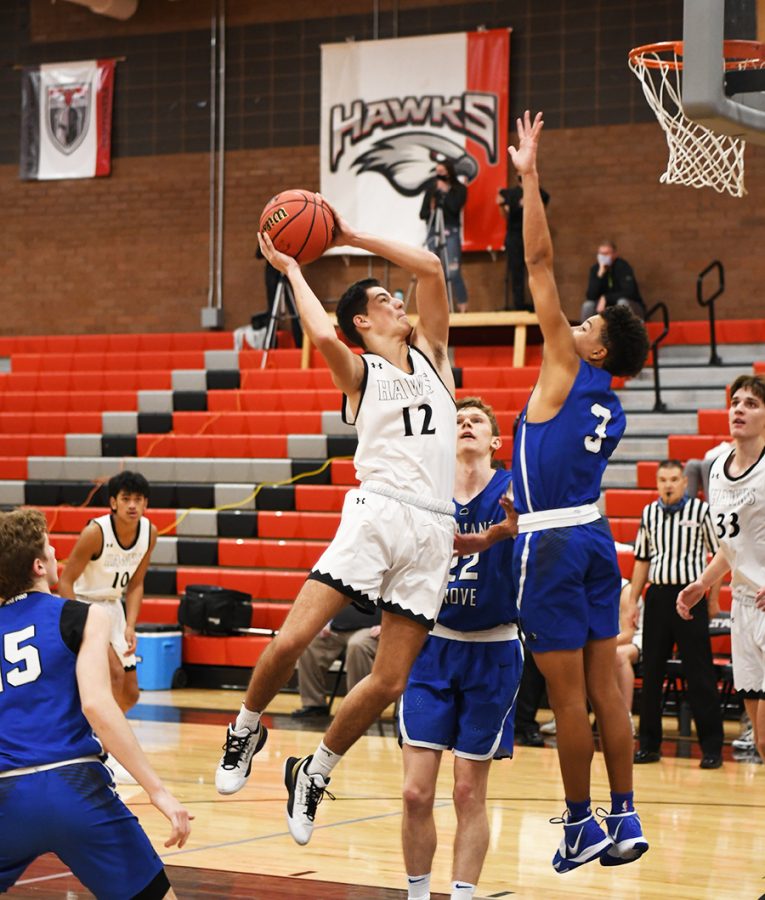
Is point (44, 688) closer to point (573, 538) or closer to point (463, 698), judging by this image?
point (463, 698)

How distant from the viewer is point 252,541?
12.5 metres

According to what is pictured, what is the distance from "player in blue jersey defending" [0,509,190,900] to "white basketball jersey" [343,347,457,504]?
137 centimetres

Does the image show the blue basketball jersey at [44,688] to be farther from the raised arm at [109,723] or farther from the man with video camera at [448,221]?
the man with video camera at [448,221]

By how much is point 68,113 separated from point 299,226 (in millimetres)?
14106

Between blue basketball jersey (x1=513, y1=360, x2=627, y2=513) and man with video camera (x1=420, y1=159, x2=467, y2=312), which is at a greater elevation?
man with video camera (x1=420, y1=159, x2=467, y2=312)

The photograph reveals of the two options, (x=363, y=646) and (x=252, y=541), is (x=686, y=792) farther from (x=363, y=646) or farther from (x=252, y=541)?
(x=252, y=541)

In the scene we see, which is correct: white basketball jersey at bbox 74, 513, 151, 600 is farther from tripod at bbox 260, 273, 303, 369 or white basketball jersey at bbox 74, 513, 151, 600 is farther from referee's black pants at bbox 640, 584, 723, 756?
tripod at bbox 260, 273, 303, 369

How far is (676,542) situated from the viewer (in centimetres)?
873

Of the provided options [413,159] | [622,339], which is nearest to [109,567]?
[622,339]

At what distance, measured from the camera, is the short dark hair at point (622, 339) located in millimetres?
4719

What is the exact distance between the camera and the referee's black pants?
854 cm

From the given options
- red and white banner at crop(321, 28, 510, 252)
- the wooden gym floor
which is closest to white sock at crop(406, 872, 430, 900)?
the wooden gym floor

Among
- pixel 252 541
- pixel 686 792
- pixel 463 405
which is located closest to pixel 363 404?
pixel 463 405

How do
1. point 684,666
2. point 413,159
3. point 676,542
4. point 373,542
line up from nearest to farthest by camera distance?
point 373,542, point 684,666, point 676,542, point 413,159
